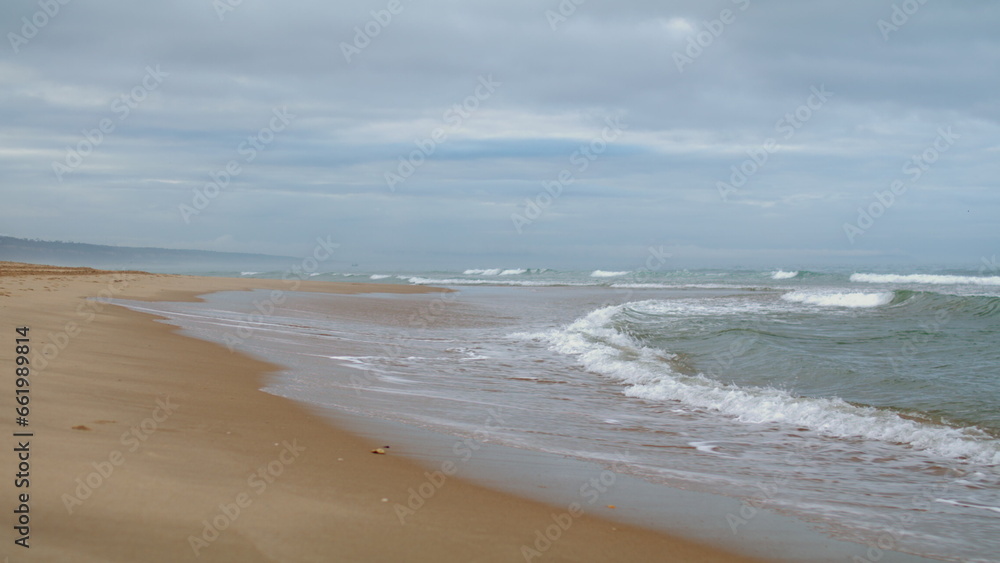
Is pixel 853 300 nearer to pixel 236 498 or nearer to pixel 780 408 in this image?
pixel 780 408

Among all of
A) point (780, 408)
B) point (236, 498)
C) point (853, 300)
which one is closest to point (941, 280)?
point (853, 300)

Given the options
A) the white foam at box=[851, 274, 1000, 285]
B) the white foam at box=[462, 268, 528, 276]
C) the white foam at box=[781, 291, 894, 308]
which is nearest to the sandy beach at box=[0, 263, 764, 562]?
the white foam at box=[781, 291, 894, 308]

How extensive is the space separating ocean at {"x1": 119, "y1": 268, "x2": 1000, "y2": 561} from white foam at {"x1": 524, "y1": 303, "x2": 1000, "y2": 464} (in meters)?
0.03

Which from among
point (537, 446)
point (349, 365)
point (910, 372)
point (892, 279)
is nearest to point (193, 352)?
point (349, 365)

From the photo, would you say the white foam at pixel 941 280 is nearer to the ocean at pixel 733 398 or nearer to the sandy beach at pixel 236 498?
the ocean at pixel 733 398

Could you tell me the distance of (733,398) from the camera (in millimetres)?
7953

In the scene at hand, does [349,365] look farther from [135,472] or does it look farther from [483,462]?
[135,472]

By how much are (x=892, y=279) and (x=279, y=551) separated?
2097 inches

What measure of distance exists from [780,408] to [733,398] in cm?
61

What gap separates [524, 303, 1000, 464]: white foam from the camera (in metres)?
6.16

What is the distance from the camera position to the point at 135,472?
12.5 ft

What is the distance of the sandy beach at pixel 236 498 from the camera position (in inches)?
122

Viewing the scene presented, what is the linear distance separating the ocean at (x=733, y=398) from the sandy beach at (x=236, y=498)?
3.71 ft

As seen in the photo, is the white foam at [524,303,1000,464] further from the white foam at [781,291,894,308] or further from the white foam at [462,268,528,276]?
the white foam at [462,268,528,276]
